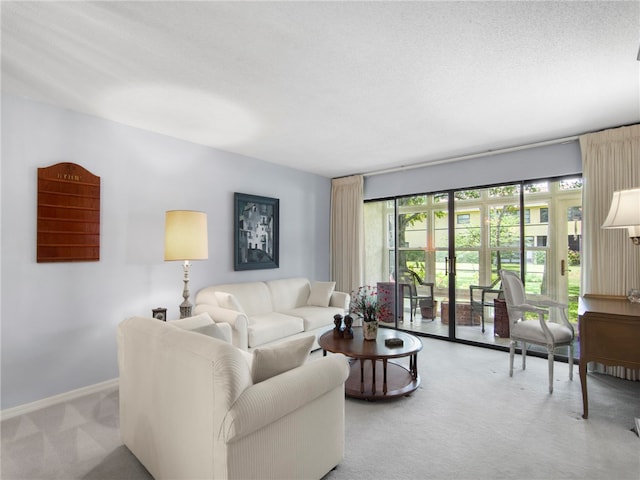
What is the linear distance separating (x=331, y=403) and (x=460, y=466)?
863 mm

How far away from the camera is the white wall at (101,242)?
8.70ft

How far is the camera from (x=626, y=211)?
2.64 meters

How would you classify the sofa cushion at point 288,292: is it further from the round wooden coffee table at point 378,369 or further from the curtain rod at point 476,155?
the curtain rod at point 476,155

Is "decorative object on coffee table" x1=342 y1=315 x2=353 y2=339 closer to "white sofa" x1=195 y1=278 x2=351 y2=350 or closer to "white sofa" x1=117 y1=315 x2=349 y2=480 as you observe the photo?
"white sofa" x1=195 y1=278 x2=351 y2=350

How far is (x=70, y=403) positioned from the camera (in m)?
2.80

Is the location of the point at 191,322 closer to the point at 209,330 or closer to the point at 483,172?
the point at 209,330

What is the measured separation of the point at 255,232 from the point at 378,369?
230 centimetres

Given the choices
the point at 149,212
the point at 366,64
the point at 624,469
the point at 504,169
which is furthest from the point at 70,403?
the point at 504,169

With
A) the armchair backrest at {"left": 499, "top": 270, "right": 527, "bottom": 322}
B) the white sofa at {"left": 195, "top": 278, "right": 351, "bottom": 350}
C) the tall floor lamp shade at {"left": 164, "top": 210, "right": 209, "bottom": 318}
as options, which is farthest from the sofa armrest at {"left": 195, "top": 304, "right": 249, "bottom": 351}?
the armchair backrest at {"left": 499, "top": 270, "right": 527, "bottom": 322}

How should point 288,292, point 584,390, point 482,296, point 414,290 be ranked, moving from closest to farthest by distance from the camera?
point 584,390, point 482,296, point 288,292, point 414,290

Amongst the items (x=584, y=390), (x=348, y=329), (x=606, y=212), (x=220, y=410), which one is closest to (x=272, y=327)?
(x=348, y=329)

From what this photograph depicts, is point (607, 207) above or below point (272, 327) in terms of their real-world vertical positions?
above

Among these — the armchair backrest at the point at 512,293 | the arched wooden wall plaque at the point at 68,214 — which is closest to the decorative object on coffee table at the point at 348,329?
the armchair backrest at the point at 512,293

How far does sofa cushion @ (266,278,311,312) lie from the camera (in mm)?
4430
